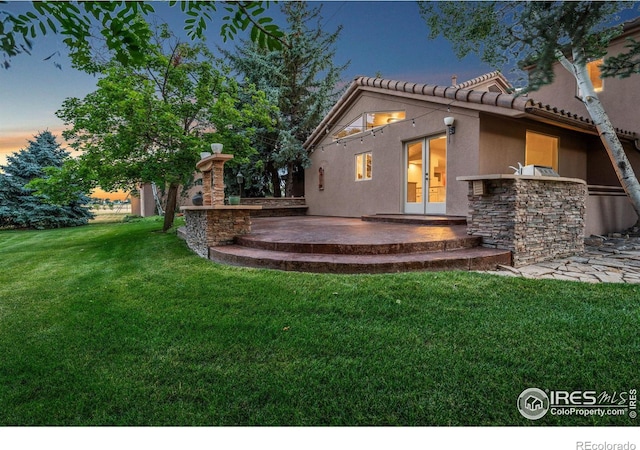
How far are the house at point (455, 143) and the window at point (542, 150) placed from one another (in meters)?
0.03

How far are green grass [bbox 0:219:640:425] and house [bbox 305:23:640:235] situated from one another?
14.3 feet

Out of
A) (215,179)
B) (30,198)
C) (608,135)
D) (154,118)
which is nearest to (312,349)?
(215,179)

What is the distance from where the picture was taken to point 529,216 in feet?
14.4

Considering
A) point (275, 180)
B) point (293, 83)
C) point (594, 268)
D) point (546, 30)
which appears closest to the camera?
point (546, 30)

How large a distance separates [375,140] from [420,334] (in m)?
8.12

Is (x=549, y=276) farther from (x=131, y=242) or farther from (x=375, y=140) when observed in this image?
(x=131, y=242)

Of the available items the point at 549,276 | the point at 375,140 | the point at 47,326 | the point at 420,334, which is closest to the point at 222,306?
the point at 47,326

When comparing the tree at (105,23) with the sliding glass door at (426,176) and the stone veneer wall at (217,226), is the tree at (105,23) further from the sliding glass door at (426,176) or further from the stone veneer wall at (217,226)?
the sliding glass door at (426,176)

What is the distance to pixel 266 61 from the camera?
1296 cm

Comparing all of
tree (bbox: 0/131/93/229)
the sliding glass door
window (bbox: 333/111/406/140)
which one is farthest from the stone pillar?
tree (bbox: 0/131/93/229)

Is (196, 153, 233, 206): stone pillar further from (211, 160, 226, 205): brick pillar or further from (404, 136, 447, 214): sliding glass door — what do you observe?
(404, 136, 447, 214): sliding glass door

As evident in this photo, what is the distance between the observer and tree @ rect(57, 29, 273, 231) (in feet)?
23.9

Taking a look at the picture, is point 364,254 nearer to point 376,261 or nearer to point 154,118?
point 376,261

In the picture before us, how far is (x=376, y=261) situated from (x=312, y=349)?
1.93 m
